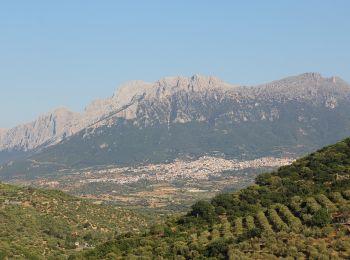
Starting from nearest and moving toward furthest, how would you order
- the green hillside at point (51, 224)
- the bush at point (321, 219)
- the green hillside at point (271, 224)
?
the green hillside at point (271, 224), the bush at point (321, 219), the green hillside at point (51, 224)

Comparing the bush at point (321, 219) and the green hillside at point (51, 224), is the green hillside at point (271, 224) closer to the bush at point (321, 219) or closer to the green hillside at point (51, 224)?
the bush at point (321, 219)

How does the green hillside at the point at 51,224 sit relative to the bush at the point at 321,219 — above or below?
below

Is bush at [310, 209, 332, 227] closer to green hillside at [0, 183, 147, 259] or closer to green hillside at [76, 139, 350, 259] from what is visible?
green hillside at [76, 139, 350, 259]

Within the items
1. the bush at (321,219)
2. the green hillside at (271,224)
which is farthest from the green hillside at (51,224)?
the bush at (321,219)

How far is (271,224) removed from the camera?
70312 millimetres

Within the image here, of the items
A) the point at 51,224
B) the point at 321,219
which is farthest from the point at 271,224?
the point at 51,224

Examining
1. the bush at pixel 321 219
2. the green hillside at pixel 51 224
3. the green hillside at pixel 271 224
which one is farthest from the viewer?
the green hillside at pixel 51 224

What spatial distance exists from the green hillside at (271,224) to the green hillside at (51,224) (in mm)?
27269

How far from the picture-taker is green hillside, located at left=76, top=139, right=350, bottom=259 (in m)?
59.1

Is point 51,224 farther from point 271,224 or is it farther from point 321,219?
point 321,219

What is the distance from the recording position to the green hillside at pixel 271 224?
59.1m

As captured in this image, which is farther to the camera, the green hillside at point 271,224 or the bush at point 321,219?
the bush at point 321,219

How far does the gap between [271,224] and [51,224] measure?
67782 mm

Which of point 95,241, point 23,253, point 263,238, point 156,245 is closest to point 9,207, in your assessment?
point 95,241
